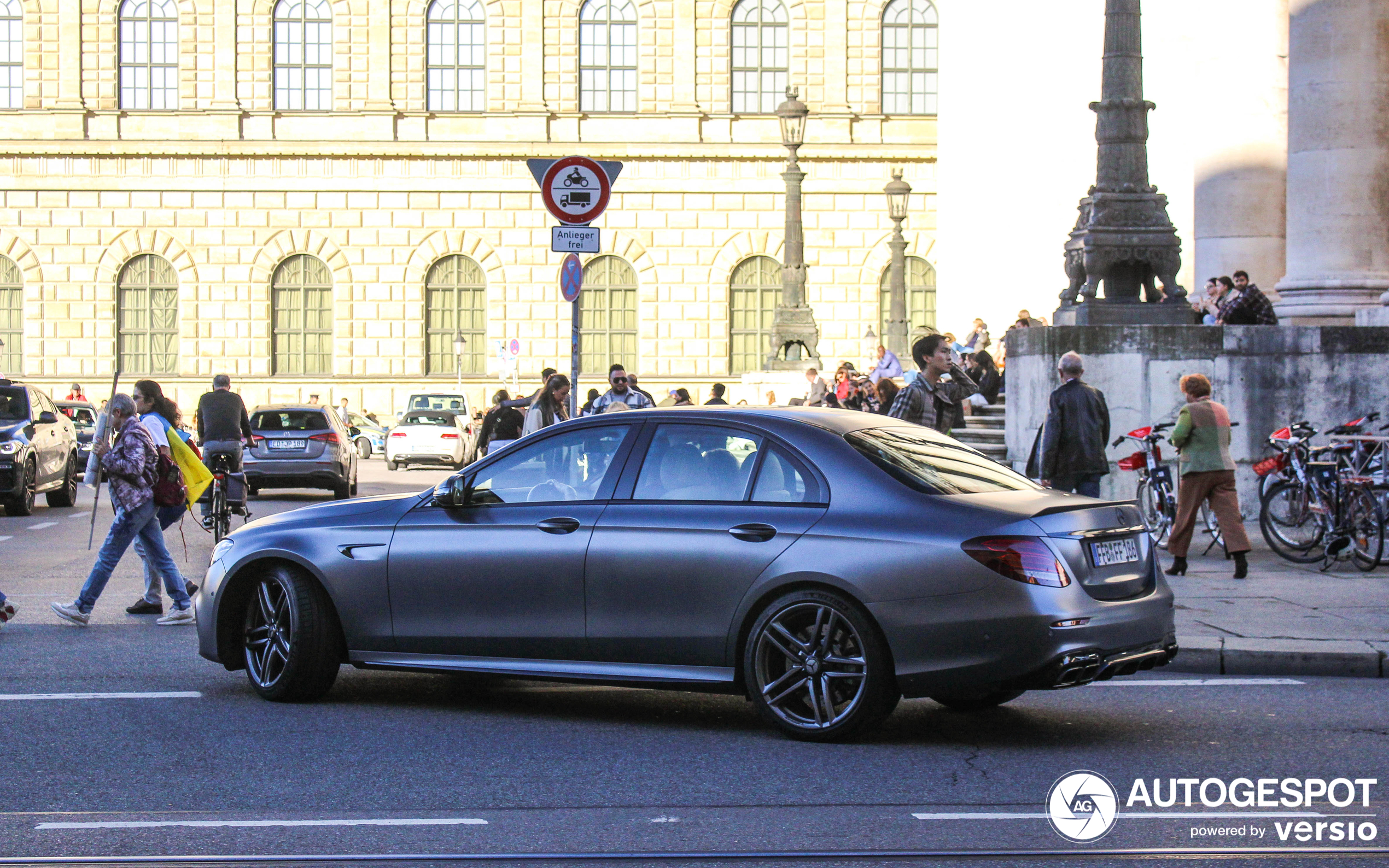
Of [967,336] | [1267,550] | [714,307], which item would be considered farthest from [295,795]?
[714,307]

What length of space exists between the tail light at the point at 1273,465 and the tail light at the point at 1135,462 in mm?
986

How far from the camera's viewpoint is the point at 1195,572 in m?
13.9

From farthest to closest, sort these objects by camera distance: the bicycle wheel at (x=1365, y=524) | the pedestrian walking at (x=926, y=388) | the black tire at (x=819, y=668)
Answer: the bicycle wheel at (x=1365, y=524) → the pedestrian walking at (x=926, y=388) → the black tire at (x=819, y=668)

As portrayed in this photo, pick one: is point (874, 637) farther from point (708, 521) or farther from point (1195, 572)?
point (1195, 572)

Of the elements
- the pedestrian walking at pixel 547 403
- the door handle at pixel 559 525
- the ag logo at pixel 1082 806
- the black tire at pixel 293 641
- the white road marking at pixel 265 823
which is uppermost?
the pedestrian walking at pixel 547 403

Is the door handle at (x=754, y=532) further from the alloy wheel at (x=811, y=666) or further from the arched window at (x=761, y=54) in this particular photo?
the arched window at (x=761, y=54)

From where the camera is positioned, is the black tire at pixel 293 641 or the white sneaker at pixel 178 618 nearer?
the black tire at pixel 293 641

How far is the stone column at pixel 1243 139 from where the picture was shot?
73.3ft

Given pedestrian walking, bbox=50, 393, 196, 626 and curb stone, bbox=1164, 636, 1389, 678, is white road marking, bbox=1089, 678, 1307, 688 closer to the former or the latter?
curb stone, bbox=1164, 636, 1389, 678

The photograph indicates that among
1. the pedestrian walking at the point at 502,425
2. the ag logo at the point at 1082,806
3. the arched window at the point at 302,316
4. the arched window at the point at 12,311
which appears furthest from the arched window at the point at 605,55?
the ag logo at the point at 1082,806

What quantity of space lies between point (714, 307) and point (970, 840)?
150 feet

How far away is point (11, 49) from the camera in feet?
167

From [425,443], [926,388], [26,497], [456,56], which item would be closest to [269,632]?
[926,388]

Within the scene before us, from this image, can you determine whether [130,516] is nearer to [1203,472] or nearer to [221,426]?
[221,426]
